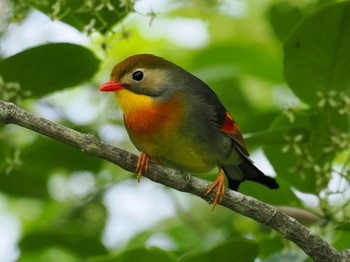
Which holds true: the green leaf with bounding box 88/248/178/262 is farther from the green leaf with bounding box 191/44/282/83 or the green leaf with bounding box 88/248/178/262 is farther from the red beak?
the green leaf with bounding box 191/44/282/83

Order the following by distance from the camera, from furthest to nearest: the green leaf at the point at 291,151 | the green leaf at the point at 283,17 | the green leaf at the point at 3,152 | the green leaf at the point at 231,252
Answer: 1. the green leaf at the point at 283,17
2. the green leaf at the point at 3,152
3. the green leaf at the point at 291,151
4. the green leaf at the point at 231,252

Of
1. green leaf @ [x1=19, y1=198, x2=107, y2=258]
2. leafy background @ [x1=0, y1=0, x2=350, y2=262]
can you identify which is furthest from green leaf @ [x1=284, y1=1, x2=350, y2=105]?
green leaf @ [x1=19, y1=198, x2=107, y2=258]

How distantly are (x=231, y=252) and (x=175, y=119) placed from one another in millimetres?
751

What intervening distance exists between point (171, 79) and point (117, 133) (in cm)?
82

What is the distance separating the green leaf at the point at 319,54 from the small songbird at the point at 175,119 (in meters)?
0.40

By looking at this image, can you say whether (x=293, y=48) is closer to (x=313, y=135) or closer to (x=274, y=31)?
(x=313, y=135)

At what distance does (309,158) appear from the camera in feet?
12.8

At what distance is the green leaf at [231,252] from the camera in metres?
3.50

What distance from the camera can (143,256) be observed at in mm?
3459

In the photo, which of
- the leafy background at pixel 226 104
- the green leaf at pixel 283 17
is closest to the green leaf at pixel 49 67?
the leafy background at pixel 226 104

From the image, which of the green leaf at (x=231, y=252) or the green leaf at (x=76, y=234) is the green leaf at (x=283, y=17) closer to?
the green leaf at (x=76, y=234)

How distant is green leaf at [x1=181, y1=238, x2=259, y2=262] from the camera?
350cm

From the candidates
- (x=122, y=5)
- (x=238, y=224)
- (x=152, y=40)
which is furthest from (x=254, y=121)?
(x=152, y=40)

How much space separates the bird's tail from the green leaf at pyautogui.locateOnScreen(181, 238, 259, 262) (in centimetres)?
67
